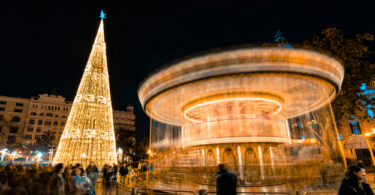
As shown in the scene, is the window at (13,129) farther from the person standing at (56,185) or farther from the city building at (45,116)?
the person standing at (56,185)

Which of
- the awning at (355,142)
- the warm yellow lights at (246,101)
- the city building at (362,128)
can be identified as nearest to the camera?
the warm yellow lights at (246,101)

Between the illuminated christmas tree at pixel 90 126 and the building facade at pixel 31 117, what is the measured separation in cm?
4669

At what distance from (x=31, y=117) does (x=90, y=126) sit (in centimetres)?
6333

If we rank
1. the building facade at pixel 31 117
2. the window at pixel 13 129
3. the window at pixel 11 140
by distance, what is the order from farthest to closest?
1. the building facade at pixel 31 117
2. the window at pixel 13 129
3. the window at pixel 11 140

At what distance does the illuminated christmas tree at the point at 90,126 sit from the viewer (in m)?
13.7

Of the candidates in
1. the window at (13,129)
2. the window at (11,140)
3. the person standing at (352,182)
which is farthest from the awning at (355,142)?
the window at (13,129)

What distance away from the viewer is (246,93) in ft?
33.6

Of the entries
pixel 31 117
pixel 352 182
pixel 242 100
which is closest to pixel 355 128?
pixel 242 100

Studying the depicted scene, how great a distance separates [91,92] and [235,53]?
11.3 meters

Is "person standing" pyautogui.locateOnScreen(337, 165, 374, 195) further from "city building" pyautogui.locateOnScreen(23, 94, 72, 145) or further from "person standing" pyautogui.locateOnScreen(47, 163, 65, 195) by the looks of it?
"city building" pyautogui.locateOnScreen(23, 94, 72, 145)

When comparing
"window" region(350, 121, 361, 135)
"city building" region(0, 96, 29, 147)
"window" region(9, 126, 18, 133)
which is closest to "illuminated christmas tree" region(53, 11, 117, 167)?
"window" region(350, 121, 361, 135)

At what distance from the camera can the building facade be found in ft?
196

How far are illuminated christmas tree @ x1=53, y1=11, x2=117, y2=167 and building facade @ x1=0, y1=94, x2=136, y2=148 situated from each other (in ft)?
153

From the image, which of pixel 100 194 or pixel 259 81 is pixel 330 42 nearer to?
pixel 259 81
